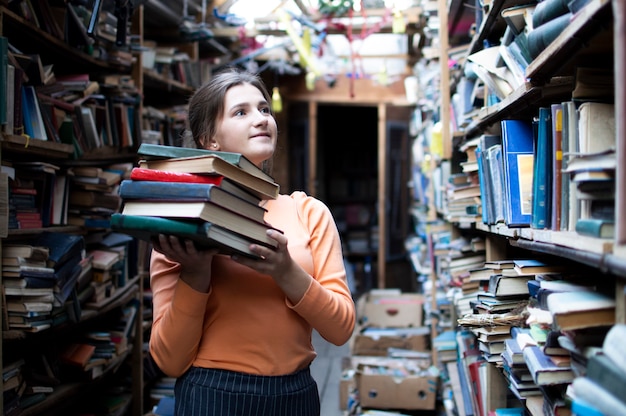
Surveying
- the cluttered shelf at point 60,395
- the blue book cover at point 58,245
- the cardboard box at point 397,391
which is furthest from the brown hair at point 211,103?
the cardboard box at point 397,391

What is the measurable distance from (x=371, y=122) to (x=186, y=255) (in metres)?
7.48

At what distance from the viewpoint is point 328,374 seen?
458 cm

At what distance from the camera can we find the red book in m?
1.18

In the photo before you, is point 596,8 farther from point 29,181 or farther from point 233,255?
point 29,181

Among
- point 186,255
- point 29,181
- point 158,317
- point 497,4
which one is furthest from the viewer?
point 29,181

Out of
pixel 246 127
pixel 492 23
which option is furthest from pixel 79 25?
pixel 492 23

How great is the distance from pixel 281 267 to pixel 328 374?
11.7 ft

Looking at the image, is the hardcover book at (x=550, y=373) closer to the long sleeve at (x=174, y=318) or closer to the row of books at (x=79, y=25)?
the long sleeve at (x=174, y=318)

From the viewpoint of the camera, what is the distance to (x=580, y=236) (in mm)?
1072

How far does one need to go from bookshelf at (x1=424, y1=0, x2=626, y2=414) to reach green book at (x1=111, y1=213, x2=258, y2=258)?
0.65 meters

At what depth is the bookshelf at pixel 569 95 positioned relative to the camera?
0.87m

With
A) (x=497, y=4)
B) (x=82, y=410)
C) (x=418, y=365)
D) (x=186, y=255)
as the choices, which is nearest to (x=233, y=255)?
(x=186, y=255)

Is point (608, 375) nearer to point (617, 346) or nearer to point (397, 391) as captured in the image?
point (617, 346)

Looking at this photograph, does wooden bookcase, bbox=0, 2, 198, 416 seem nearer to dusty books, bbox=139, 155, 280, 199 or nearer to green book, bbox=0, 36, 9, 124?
green book, bbox=0, 36, 9, 124
